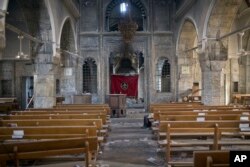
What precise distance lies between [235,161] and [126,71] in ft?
109

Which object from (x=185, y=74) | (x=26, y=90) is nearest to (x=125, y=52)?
(x=185, y=74)

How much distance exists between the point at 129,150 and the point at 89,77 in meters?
13.1

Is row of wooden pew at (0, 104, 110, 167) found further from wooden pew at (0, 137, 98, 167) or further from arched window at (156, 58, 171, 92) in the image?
arched window at (156, 58, 171, 92)

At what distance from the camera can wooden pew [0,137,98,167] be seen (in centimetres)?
400

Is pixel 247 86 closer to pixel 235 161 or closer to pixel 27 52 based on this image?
pixel 27 52

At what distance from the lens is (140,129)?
11.9 meters

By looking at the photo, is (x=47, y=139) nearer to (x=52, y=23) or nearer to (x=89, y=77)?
(x=52, y=23)

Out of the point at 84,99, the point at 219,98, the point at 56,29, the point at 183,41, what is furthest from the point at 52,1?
the point at 183,41

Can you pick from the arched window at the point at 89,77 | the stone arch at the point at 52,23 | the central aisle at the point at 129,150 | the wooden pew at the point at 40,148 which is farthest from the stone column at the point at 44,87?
the wooden pew at the point at 40,148

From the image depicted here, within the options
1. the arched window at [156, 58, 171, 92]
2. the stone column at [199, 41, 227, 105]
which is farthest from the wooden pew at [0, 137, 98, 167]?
the arched window at [156, 58, 171, 92]

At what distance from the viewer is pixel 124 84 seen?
21.5m

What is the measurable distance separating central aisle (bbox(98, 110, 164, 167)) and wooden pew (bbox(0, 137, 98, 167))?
7.18ft

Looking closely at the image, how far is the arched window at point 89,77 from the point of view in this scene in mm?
20688

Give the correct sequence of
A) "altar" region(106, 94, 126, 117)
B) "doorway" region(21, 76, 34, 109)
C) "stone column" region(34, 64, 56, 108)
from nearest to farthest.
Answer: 1. "stone column" region(34, 64, 56, 108)
2. "altar" region(106, 94, 126, 117)
3. "doorway" region(21, 76, 34, 109)
